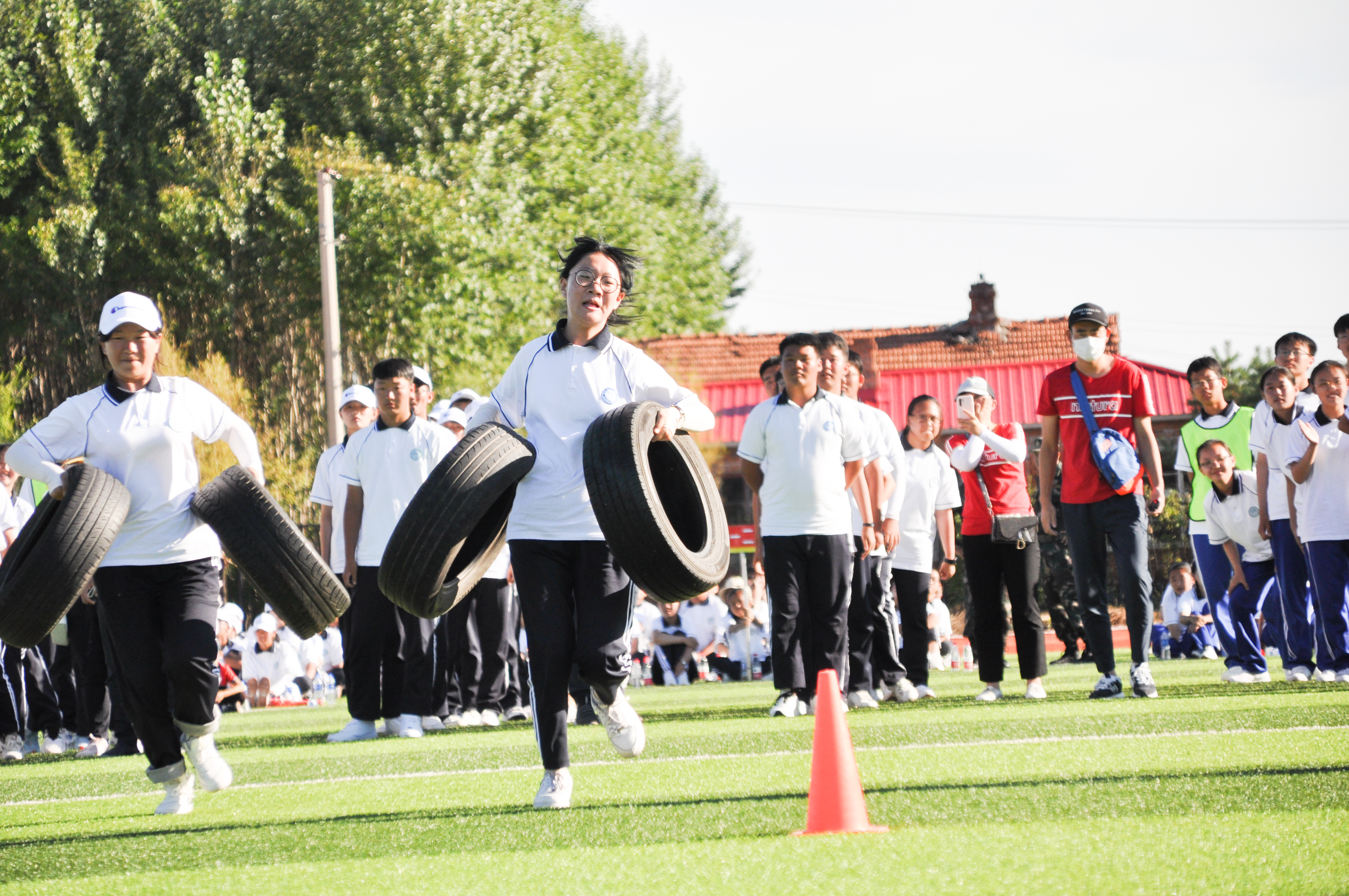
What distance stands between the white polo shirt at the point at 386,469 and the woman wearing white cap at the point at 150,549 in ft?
11.7

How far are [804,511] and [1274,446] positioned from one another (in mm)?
3202

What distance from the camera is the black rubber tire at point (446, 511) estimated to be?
5758 millimetres

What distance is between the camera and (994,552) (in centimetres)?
1039

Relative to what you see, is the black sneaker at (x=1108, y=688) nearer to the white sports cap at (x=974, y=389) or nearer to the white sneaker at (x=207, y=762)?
the white sports cap at (x=974, y=389)

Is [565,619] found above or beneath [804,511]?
beneath

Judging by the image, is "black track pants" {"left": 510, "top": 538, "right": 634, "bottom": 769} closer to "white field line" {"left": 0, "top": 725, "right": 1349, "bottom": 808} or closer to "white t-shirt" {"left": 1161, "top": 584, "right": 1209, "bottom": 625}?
"white field line" {"left": 0, "top": 725, "right": 1349, "bottom": 808}

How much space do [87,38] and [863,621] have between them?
86.0 ft

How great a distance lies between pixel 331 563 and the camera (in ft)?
36.0

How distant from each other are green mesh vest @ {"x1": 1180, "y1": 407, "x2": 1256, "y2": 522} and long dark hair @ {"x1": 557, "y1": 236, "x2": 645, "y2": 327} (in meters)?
6.03

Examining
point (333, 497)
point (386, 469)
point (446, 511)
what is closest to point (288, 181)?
point (333, 497)

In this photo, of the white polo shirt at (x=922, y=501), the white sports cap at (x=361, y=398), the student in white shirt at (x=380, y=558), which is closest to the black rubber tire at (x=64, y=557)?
the student in white shirt at (x=380, y=558)

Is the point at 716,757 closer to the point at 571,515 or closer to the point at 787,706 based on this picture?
the point at 571,515

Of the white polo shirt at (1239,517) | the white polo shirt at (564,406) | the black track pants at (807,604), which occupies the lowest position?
the black track pants at (807,604)

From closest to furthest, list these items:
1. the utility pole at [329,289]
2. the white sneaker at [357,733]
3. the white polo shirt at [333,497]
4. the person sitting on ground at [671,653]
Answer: the white sneaker at [357,733]
the white polo shirt at [333,497]
the person sitting on ground at [671,653]
the utility pole at [329,289]
